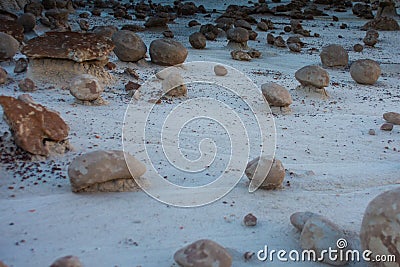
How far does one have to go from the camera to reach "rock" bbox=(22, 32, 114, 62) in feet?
21.5

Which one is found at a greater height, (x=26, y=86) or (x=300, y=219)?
(x=300, y=219)

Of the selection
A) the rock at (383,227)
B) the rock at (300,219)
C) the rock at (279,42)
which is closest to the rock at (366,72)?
the rock at (279,42)

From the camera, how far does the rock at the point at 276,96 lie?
643 cm

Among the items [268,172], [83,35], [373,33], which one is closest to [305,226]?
[268,172]

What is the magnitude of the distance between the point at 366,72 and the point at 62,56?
475cm

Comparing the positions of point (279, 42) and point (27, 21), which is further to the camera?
point (279, 42)

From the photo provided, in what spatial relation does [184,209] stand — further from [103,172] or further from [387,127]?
[387,127]

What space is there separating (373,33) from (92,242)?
10.9 meters

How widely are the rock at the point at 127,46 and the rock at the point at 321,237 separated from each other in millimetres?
5811

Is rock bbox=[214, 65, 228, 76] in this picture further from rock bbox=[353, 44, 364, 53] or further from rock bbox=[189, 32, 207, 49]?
rock bbox=[353, 44, 364, 53]

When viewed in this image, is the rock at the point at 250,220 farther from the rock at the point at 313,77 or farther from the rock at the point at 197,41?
the rock at the point at 197,41

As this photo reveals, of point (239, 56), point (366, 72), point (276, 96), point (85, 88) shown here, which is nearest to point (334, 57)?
point (366, 72)

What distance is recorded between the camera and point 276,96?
21.1 ft

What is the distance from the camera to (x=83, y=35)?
702 cm
